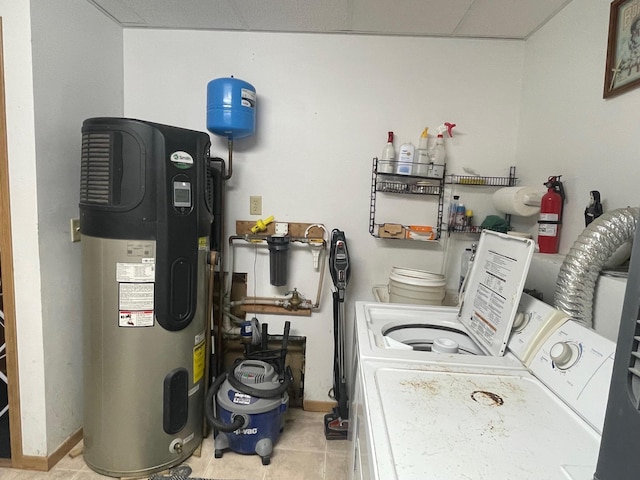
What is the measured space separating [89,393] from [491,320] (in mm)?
1800

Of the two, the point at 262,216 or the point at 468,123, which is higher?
the point at 468,123

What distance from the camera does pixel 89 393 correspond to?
1.68 m

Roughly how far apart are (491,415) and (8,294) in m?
2.02

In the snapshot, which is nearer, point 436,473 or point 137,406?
point 436,473

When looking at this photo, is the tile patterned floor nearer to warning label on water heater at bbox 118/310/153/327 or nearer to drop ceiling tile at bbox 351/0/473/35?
warning label on water heater at bbox 118/310/153/327

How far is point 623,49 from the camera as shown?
4.46 ft

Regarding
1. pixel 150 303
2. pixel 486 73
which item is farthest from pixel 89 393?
pixel 486 73

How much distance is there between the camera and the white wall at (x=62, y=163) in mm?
1623

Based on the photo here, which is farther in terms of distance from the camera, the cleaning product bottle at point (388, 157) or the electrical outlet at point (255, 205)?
the electrical outlet at point (255, 205)

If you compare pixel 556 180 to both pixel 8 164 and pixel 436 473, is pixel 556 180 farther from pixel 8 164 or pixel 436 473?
pixel 8 164

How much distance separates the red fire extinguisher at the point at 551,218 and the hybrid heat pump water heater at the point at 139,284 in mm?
1598

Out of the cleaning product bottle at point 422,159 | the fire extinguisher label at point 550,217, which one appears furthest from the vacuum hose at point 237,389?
the fire extinguisher label at point 550,217

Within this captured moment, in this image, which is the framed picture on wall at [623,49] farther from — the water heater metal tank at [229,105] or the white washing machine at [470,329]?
the water heater metal tank at [229,105]

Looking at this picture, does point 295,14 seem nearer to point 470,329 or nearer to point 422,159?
point 422,159
